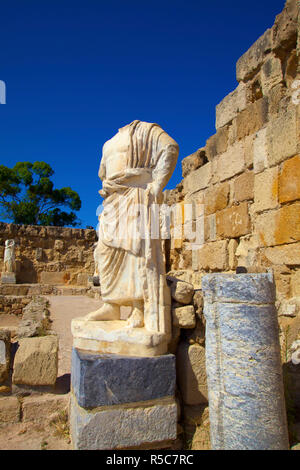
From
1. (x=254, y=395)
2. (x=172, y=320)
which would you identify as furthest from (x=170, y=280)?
(x=254, y=395)

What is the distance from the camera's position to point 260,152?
4.55 m

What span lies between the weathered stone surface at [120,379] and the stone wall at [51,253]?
12856mm

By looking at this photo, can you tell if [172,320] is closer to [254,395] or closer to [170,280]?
[170,280]

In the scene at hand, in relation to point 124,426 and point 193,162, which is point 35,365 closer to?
point 124,426

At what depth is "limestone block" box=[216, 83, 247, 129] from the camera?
512 centimetres

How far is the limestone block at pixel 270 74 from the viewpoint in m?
4.43

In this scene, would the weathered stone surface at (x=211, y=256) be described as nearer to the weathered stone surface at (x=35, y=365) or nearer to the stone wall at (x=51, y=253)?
the weathered stone surface at (x=35, y=365)

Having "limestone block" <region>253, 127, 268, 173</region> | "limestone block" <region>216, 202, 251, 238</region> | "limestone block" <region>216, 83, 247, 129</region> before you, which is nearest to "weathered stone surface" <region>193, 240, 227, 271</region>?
"limestone block" <region>216, 202, 251, 238</region>

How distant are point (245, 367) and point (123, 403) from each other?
0.85 meters

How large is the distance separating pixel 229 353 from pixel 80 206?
24.2 metres

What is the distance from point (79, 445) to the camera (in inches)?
89.4

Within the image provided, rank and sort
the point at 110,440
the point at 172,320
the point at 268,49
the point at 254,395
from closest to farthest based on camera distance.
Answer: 1. the point at 254,395
2. the point at 110,440
3. the point at 172,320
4. the point at 268,49

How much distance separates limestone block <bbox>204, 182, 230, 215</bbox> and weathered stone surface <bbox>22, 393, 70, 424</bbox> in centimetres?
345

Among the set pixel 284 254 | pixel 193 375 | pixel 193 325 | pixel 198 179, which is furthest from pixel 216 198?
pixel 193 375
